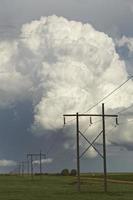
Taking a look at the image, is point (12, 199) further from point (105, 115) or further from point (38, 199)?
point (105, 115)

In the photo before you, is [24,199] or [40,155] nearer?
[24,199]

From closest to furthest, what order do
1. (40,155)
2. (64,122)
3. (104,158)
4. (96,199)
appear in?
(96,199)
(104,158)
(64,122)
(40,155)

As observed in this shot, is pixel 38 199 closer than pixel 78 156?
Yes

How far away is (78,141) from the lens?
71000mm

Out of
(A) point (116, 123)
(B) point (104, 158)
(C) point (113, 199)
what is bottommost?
(C) point (113, 199)

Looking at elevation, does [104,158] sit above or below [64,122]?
below

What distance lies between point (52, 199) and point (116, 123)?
587 inches

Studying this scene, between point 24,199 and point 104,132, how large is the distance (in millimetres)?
15394

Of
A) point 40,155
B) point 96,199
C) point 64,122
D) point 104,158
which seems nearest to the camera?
point 96,199

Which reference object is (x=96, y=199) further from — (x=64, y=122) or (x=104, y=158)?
(x=64, y=122)

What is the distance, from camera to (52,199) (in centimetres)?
5122

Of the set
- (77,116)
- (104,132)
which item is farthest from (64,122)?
(104,132)

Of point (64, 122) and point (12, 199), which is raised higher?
point (64, 122)

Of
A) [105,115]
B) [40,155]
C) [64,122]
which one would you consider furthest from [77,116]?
[40,155]
